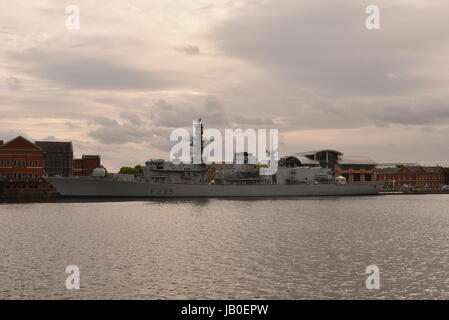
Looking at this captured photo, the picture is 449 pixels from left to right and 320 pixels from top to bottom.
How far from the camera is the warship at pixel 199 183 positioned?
76.2 metres

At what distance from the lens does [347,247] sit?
2669cm

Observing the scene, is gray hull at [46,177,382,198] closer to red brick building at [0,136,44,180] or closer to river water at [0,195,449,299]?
red brick building at [0,136,44,180]

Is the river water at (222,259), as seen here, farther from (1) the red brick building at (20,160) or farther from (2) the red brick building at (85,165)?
(2) the red brick building at (85,165)

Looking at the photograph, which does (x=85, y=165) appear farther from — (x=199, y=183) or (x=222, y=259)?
(x=222, y=259)

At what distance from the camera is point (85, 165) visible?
132 meters

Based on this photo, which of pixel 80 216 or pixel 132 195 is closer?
pixel 80 216

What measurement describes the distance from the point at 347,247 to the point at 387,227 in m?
12.1

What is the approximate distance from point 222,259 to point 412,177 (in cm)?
14424

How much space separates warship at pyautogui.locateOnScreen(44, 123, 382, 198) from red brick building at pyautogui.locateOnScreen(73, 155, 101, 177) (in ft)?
178

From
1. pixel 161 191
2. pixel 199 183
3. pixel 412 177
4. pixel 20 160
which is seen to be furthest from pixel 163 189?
pixel 412 177

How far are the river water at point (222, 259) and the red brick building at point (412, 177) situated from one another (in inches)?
4785

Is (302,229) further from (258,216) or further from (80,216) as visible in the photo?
(80,216)
